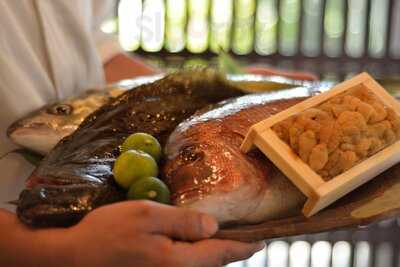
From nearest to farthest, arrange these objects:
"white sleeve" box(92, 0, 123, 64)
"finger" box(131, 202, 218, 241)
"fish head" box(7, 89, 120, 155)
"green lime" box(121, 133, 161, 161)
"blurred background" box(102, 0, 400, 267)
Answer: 1. "finger" box(131, 202, 218, 241)
2. "green lime" box(121, 133, 161, 161)
3. "fish head" box(7, 89, 120, 155)
4. "white sleeve" box(92, 0, 123, 64)
5. "blurred background" box(102, 0, 400, 267)

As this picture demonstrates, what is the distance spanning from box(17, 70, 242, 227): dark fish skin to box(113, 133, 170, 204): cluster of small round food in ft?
0.05

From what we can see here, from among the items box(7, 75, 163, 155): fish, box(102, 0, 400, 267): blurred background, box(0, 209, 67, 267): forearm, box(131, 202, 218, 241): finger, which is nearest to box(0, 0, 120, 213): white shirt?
box(7, 75, 163, 155): fish

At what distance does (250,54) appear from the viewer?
196 cm

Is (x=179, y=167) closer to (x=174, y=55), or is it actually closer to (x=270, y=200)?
(x=270, y=200)

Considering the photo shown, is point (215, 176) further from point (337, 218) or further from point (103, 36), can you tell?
point (103, 36)

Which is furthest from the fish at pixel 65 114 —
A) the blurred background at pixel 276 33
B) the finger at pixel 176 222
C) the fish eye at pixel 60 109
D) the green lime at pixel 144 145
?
the blurred background at pixel 276 33

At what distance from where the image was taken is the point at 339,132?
68cm

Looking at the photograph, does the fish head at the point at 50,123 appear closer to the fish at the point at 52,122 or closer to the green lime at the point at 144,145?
the fish at the point at 52,122

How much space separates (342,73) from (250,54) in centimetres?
24

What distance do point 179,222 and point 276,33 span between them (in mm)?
1409

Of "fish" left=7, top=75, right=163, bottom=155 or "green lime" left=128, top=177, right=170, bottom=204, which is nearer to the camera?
"green lime" left=128, top=177, right=170, bottom=204

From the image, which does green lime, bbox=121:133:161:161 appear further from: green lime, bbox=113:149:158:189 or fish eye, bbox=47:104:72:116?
fish eye, bbox=47:104:72:116

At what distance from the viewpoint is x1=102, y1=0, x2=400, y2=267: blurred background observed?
194 cm

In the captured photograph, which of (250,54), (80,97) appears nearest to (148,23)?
(250,54)
